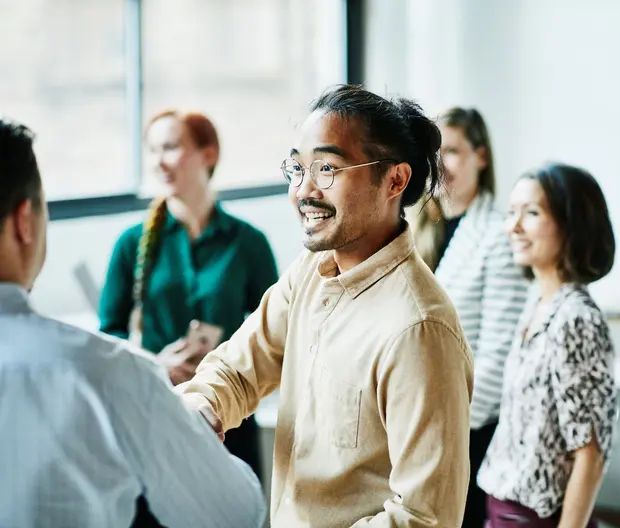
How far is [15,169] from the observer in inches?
45.4

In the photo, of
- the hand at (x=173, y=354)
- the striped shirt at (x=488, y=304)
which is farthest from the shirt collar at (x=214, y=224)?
the striped shirt at (x=488, y=304)

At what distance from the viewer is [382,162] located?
1.53 metres

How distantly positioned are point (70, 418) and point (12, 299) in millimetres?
162

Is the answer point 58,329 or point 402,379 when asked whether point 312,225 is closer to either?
point 402,379

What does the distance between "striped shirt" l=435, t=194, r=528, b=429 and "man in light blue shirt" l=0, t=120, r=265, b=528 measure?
4.83 ft

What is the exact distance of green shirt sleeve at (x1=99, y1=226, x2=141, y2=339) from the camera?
2.63 m

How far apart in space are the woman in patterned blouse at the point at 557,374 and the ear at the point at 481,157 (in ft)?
1.62

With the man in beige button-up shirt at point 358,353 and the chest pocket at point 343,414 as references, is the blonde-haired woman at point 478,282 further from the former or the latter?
the chest pocket at point 343,414

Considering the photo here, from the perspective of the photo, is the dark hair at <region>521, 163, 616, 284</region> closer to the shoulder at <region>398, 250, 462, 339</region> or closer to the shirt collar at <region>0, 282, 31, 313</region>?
the shoulder at <region>398, 250, 462, 339</region>

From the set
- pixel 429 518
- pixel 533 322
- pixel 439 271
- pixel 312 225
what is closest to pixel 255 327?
pixel 312 225

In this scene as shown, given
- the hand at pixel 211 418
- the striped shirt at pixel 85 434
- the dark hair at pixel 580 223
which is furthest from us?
the dark hair at pixel 580 223

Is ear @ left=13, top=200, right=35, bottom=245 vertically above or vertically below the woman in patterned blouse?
above

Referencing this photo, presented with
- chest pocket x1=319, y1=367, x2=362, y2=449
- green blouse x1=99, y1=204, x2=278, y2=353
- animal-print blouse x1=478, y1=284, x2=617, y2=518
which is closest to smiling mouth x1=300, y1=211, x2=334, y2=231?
chest pocket x1=319, y1=367, x2=362, y2=449

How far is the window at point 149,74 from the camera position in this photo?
3285mm
